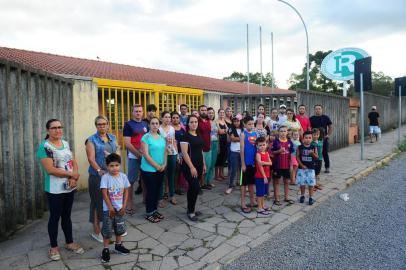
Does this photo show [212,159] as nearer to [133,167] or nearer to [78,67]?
[133,167]

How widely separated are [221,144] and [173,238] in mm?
3289

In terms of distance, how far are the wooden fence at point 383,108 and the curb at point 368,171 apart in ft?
20.3

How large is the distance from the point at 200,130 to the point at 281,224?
2367mm

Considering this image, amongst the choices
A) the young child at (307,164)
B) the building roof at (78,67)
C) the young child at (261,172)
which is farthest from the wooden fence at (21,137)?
the young child at (307,164)

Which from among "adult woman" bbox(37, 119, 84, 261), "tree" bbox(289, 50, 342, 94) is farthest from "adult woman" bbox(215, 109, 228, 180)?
"tree" bbox(289, 50, 342, 94)

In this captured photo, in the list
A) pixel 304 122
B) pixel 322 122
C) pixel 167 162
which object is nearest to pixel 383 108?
pixel 322 122

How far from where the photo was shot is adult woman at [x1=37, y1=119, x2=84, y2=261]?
352 centimetres

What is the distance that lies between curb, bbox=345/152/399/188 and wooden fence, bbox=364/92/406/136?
6179mm

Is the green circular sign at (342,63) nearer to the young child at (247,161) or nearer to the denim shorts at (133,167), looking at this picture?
the young child at (247,161)

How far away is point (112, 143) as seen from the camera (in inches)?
167

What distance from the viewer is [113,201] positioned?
12.0ft

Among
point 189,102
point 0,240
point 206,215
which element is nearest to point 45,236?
→ point 0,240

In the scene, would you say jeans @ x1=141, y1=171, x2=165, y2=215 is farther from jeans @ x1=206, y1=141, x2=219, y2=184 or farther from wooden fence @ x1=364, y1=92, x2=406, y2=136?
wooden fence @ x1=364, y1=92, x2=406, y2=136

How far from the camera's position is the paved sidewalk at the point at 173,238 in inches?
139
